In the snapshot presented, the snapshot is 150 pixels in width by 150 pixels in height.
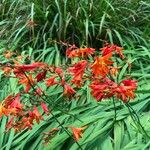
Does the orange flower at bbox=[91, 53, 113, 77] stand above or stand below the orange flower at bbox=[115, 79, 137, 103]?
above

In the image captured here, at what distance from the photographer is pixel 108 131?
9.16 feet

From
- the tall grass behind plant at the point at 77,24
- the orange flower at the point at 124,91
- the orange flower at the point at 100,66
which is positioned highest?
the orange flower at the point at 100,66

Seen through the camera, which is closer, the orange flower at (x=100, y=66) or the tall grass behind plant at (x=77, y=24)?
the orange flower at (x=100, y=66)

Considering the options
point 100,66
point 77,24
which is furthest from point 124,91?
point 77,24

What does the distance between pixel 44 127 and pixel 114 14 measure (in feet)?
5.31

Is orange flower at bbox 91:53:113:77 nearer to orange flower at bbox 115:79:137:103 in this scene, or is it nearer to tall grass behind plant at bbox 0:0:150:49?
orange flower at bbox 115:79:137:103

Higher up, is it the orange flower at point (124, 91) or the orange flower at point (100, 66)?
the orange flower at point (100, 66)

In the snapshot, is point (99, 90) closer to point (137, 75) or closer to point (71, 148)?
point (71, 148)

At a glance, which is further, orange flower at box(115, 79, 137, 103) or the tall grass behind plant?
the tall grass behind plant

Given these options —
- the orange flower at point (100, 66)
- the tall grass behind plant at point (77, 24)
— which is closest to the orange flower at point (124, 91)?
the orange flower at point (100, 66)

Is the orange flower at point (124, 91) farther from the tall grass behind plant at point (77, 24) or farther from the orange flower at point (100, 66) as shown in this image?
the tall grass behind plant at point (77, 24)

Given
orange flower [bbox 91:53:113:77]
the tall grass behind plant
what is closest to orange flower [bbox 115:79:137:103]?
orange flower [bbox 91:53:113:77]

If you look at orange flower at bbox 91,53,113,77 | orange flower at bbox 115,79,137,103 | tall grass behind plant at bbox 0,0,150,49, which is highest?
orange flower at bbox 91,53,113,77

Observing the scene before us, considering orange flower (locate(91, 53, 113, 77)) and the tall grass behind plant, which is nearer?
orange flower (locate(91, 53, 113, 77))
